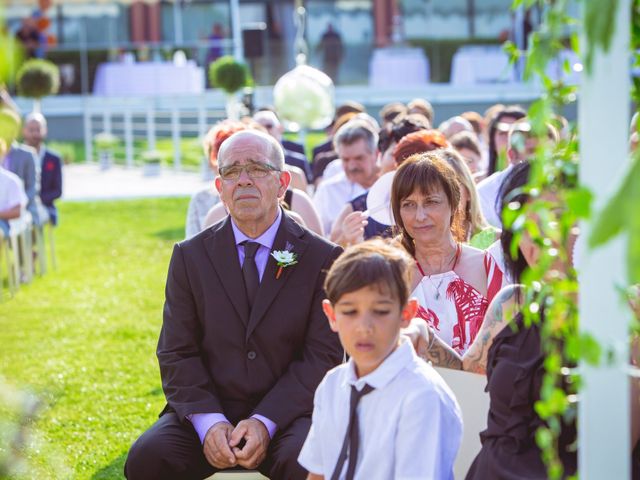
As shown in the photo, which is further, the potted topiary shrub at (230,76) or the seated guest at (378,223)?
the potted topiary shrub at (230,76)

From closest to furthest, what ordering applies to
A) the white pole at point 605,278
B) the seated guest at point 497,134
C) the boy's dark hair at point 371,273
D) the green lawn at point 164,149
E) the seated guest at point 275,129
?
the white pole at point 605,278, the boy's dark hair at point 371,273, the seated guest at point 497,134, the seated guest at point 275,129, the green lawn at point 164,149

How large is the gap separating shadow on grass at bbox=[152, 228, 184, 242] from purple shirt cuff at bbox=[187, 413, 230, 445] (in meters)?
11.3

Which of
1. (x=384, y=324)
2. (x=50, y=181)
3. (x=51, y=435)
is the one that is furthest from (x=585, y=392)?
(x=50, y=181)

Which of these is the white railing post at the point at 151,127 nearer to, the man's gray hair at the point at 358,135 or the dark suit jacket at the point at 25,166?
the dark suit jacket at the point at 25,166

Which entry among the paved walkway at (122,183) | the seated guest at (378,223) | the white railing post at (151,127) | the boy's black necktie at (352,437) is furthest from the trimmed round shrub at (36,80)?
the boy's black necktie at (352,437)

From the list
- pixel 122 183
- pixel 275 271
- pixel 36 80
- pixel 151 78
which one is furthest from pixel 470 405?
pixel 151 78

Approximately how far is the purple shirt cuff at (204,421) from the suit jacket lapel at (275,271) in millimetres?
327

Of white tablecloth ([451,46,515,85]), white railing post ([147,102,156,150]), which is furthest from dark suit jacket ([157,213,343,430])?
white tablecloth ([451,46,515,85])

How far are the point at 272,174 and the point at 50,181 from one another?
873 centimetres

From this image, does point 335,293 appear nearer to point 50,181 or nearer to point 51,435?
point 51,435

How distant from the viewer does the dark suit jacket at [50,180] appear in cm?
1271

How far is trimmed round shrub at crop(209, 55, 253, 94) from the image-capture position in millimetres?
18359

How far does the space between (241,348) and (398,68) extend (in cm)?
2513

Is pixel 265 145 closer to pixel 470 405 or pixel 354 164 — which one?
pixel 470 405
